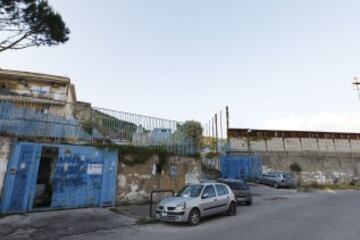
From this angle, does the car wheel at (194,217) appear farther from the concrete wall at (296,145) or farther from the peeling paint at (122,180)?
the concrete wall at (296,145)

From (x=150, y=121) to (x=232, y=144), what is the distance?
20.4 meters

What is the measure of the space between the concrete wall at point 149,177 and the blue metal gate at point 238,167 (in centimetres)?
1334

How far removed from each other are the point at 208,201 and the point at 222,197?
1075 mm

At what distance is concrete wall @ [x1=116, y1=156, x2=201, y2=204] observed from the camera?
13.0 metres

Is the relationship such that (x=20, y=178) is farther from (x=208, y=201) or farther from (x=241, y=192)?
(x=241, y=192)

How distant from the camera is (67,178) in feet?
37.3

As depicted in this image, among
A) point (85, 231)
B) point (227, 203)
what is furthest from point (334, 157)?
point (85, 231)

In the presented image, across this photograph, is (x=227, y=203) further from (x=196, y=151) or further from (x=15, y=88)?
(x=15, y=88)

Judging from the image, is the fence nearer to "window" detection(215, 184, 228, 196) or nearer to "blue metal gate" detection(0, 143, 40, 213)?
"blue metal gate" detection(0, 143, 40, 213)

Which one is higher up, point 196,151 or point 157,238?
point 196,151

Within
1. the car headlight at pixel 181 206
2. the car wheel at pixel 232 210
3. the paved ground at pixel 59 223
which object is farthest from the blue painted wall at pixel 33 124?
the car wheel at pixel 232 210

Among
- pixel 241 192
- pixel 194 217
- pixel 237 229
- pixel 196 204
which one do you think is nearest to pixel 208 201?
pixel 196 204

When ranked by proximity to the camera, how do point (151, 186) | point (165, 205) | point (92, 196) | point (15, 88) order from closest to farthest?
point (165, 205) < point (92, 196) < point (151, 186) < point (15, 88)

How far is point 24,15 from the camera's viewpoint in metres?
11.4
